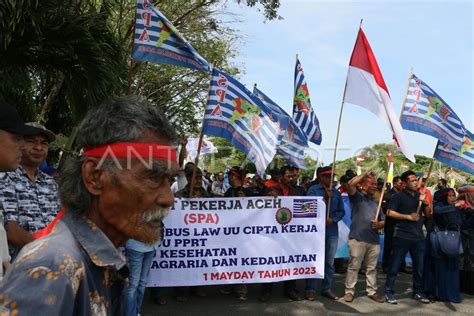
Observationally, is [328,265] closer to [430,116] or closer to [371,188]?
[371,188]

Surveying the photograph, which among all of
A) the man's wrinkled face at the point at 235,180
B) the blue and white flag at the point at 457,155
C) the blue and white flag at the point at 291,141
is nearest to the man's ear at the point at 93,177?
the man's wrinkled face at the point at 235,180

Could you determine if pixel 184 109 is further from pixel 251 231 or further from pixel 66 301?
pixel 66 301

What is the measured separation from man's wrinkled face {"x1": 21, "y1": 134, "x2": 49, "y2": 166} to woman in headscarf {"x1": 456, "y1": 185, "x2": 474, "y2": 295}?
6.31 m

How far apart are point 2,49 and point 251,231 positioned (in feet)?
12.3

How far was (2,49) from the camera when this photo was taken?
549cm

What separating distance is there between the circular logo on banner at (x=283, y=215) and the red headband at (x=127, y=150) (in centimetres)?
508

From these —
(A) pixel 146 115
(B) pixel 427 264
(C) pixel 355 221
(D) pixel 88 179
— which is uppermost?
(A) pixel 146 115

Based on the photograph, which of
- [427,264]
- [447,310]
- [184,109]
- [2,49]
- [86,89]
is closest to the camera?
[2,49]

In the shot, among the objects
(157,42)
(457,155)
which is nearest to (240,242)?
(157,42)

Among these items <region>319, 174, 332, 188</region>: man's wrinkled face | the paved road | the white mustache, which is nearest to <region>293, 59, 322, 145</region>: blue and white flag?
<region>319, 174, 332, 188</region>: man's wrinkled face

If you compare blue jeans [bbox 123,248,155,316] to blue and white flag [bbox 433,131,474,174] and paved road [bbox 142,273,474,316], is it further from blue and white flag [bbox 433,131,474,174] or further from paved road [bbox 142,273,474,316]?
blue and white flag [bbox 433,131,474,174]

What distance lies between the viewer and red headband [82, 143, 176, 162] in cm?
131

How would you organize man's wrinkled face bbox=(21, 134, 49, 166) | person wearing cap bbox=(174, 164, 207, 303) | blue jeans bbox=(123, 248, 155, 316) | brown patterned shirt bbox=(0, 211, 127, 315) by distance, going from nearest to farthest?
brown patterned shirt bbox=(0, 211, 127, 315)
man's wrinkled face bbox=(21, 134, 49, 166)
blue jeans bbox=(123, 248, 155, 316)
person wearing cap bbox=(174, 164, 207, 303)

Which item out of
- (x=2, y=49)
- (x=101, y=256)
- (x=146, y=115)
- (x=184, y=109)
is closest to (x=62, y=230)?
(x=101, y=256)
